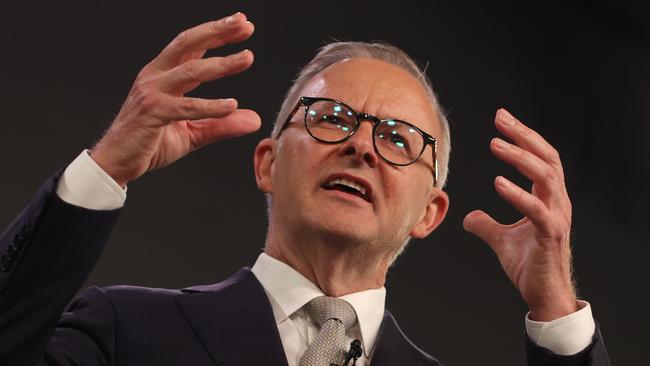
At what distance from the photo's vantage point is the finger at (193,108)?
1.58m

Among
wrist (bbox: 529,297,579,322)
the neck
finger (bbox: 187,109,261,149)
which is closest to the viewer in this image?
finger (bbox: 187,109,261,149)

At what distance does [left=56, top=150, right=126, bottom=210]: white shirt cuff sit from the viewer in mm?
1590

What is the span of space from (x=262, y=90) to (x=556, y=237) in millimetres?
1370

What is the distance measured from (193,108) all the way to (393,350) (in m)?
0.77

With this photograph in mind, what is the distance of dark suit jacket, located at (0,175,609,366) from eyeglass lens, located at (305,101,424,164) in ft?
1.18

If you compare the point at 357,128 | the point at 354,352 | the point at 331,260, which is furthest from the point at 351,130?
the point at 354,352

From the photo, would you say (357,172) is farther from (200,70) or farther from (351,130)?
(200,70)

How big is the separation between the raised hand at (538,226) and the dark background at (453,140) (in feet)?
3.67

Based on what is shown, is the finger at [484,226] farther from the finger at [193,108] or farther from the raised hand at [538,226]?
the finger at [193,108]

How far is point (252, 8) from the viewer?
3.06m

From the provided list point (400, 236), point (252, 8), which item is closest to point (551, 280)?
point (400, 236)

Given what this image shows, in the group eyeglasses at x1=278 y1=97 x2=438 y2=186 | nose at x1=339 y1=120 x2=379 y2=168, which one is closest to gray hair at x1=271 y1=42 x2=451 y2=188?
eyeglasses at x1=278 y1=97 x2=438 y2=186

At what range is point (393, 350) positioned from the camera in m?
2.04

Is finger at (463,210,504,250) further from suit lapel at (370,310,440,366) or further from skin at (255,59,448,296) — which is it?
suit lapel at (370,310,440,366)
